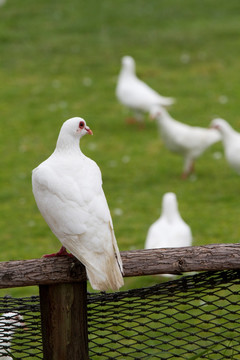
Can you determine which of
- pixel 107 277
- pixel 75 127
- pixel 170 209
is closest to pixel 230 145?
pixel 170 209

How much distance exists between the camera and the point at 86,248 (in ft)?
9.71

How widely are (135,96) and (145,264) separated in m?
7.83

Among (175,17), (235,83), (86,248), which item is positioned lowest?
(86,248)

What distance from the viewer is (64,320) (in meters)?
2.97

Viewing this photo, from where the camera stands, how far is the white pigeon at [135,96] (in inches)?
413

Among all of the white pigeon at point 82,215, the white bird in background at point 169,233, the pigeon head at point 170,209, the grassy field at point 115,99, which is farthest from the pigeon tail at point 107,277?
the pigeon head at point 170,209

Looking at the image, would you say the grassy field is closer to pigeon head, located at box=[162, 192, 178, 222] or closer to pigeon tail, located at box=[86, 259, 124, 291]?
pigeon head, located at box=[162, 192, 178, 222]

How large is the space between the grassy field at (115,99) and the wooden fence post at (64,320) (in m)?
2.85

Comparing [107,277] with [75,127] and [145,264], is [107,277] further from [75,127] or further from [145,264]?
[75,127]

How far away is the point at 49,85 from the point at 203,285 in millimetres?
9834

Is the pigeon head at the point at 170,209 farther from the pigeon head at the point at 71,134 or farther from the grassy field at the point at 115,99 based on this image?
the pigeon head at the point at 71,134

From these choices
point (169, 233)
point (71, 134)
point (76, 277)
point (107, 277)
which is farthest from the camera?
point (169, 233)

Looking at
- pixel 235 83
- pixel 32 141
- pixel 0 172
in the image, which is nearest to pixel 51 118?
pixel 32 141

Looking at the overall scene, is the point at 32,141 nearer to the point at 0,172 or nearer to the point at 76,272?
the point at 0,172
